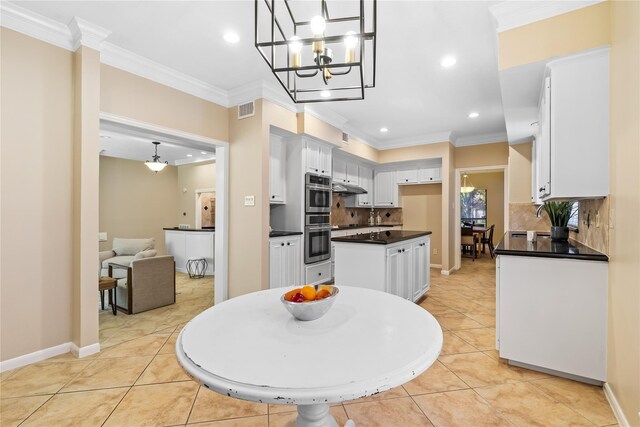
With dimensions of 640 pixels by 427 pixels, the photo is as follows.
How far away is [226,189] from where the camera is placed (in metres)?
3.92

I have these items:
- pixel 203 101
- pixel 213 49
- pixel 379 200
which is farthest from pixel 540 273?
pixel 379 200

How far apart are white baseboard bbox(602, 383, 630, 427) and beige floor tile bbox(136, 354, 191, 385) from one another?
105 inches

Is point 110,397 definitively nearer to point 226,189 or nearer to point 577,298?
point 226,189

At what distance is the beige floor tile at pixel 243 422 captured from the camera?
1715mm

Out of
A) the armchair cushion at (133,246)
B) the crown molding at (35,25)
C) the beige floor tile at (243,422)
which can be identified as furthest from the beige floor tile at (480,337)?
the armchair cushion at (133,246)

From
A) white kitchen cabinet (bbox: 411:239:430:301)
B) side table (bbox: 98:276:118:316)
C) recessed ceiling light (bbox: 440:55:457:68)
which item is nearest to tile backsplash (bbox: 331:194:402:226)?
white kitchen cabinet (bbox: 411:239:430:301)

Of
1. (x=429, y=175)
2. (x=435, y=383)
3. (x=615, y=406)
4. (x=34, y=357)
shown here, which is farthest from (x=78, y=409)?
(x=429, y=175)

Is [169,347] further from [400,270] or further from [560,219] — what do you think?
[560,219]

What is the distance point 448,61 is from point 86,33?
3293 mm

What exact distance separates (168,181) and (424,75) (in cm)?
701

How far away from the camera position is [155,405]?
6.22 ft

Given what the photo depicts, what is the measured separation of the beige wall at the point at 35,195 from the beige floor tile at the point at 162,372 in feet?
2.98

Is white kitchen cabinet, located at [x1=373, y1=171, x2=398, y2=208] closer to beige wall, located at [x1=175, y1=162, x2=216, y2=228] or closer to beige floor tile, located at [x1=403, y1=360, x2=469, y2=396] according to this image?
beige wall, located at [x1=175, y1=162, x2=216, y2=228]

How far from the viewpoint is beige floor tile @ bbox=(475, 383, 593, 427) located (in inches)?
68.7
